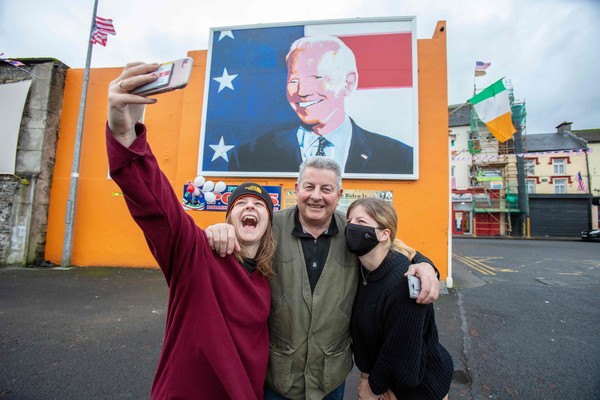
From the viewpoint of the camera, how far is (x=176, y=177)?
8336 millimetres

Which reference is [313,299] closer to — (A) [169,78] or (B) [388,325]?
(B) [388,325]

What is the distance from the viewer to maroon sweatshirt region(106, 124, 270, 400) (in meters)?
1.04

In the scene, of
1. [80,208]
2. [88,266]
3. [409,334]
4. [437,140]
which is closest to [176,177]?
[80,208]

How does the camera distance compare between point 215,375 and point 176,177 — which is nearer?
point 215,375

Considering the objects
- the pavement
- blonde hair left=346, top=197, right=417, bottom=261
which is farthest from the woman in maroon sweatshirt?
the pavement

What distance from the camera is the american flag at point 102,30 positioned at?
838 cm

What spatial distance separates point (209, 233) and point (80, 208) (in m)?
9.64

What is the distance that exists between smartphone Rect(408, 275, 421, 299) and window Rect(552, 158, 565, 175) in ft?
122

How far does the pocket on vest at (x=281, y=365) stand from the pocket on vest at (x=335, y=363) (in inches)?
8.2

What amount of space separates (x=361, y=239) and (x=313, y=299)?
18.8 inches

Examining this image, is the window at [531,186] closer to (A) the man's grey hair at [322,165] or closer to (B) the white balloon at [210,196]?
(B) the white balloon at [210,196]

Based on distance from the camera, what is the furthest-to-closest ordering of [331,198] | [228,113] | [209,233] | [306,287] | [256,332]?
1. [228,113]
2. [331,198]
3. [306,287]
4. [256,332]
5. [209,233]

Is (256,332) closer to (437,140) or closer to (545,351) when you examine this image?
(545,351)

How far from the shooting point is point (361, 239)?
1738mm
